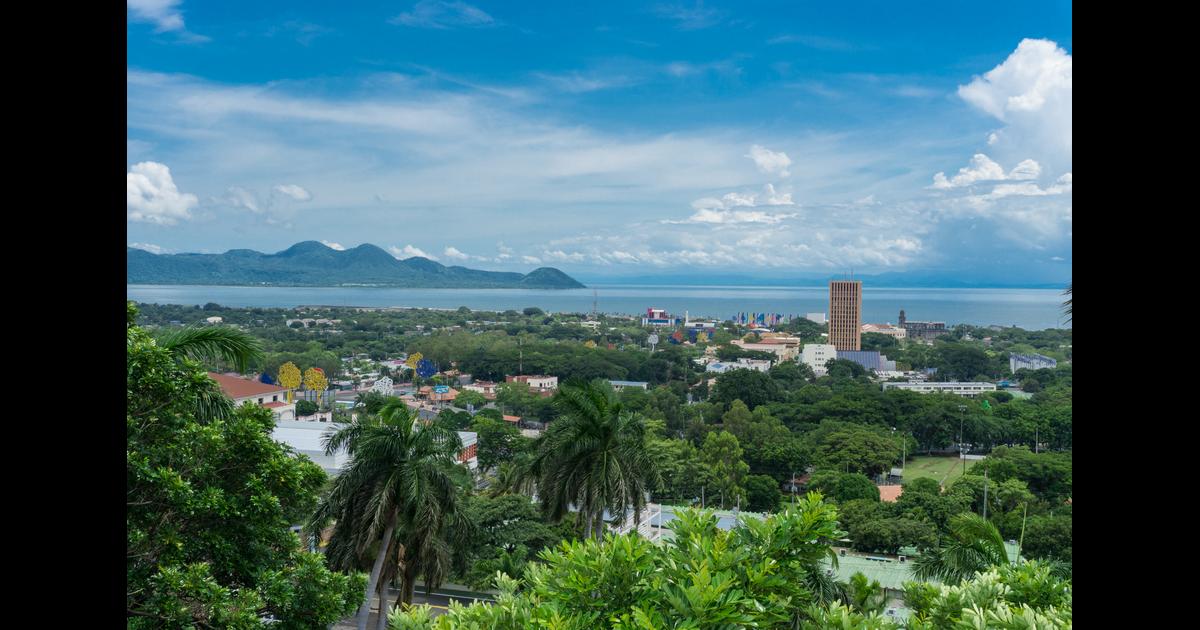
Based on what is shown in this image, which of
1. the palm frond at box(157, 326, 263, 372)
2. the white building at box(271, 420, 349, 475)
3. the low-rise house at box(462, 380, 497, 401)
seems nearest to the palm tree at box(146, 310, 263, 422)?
the palm frond at box(157, 326, 263, 372)

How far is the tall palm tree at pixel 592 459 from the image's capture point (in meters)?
8.75

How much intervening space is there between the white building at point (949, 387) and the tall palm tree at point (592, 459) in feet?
60.8

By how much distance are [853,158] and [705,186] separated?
15914mm

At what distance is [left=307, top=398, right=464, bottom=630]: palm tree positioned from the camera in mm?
7188

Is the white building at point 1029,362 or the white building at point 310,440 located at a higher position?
the white building at point 1029,362

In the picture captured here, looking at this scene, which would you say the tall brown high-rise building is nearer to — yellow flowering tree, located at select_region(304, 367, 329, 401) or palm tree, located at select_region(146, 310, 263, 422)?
yellow flowering tree, located at select_region(304, 367, 329, 401)

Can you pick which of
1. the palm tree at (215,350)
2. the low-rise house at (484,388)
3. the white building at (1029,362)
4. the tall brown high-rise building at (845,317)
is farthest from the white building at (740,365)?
the palm tree at (215,350)

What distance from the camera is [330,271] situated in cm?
6444

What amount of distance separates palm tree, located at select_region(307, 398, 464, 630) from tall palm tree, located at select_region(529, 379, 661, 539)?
166cm

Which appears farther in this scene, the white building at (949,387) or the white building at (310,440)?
the white building at (949,387)

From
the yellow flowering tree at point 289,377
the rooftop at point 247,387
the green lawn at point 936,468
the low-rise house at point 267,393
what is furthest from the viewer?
the yellow flowering tree at point 289,377

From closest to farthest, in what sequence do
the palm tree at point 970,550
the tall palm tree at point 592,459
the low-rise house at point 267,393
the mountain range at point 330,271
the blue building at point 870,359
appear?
the palm tree at point 970,550, the tall palm tree at point 592,459, the low-rise house at point 267,393, the blue building at point 870,359, the mountain range at point 330,271

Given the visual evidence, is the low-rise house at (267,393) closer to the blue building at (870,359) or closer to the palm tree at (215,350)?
the palm tree at (215,350)
